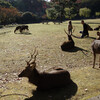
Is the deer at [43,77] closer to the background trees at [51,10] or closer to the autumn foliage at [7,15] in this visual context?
the background trees at [51,10]

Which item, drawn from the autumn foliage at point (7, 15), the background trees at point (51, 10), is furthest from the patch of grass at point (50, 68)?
the autumn foliage at point (7, 15)

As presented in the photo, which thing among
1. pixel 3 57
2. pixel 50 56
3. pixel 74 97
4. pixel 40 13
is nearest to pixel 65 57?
pixel 50 56

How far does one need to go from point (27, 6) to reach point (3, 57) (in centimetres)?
7618

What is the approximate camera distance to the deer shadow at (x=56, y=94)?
17.5 ft

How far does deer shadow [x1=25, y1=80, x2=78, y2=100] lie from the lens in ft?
17.5

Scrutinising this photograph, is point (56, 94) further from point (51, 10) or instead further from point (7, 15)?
point (7, 15)

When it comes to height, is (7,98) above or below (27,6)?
below

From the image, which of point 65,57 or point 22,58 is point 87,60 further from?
point 22,58

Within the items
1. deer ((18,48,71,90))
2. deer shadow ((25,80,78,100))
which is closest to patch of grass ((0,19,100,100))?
deer shadow ((25,80,78,100))

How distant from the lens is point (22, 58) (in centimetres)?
1016

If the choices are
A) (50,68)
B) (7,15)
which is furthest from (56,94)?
(7,15)

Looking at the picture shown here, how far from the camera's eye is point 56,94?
550cm

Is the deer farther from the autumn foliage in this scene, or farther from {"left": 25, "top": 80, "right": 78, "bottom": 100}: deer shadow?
the autumn foliage

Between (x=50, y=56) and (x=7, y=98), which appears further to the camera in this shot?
(x=50, y=56)
